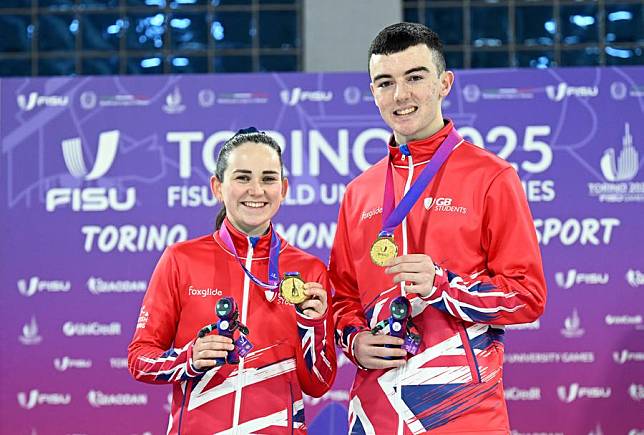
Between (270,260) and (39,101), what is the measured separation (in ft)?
9.44

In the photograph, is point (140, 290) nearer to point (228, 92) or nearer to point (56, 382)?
point (56, 382)

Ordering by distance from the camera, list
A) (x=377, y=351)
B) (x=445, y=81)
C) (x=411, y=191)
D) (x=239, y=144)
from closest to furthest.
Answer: (x=377, y=351) → (x=411, y=191) → (x=445, y=81) → (x=239, y=144)

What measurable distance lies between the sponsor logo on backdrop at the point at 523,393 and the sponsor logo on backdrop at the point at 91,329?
7.23 ft

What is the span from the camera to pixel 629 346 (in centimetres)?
481

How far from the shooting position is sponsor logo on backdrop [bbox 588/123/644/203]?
4855mm

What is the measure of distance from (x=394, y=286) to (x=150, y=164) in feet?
9.22

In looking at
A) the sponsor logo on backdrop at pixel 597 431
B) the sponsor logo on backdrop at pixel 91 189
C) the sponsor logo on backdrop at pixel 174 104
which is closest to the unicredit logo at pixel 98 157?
the sponsor logo on backdrop at pixel 91 189

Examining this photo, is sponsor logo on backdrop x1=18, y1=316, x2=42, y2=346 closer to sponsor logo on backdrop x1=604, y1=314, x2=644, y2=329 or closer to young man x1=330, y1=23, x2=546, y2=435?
young man x1=330, y1=23, x2=546, y2=435

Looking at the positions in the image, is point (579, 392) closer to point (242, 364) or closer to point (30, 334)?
point (242, 364)

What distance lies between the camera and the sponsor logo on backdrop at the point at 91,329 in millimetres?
4930

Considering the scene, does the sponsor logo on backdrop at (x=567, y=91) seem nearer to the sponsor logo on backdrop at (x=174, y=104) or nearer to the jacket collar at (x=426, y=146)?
the sponsor logo on backdrop at (x=174, y=104)

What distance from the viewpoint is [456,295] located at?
226cm

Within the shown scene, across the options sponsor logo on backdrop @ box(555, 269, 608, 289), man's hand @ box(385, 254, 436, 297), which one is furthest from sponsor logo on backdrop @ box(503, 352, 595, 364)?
man's hand @ box(385, 254, 436, 297)

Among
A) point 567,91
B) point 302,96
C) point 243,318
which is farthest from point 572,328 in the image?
point 243,318
